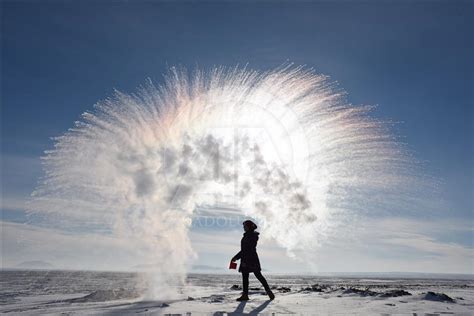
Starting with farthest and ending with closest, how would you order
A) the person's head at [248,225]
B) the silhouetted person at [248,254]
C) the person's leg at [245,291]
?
the person's head at [248,225], the silhouetted person at [248,254], the person's leg at [245,291]

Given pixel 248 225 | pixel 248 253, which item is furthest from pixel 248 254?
pixel 248 225

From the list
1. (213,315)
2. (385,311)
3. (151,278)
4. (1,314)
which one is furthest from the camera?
(151,278)

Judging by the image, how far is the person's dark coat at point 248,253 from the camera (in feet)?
38.4

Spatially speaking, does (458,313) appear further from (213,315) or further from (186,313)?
(186,313)

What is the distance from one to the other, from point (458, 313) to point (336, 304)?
120 inches

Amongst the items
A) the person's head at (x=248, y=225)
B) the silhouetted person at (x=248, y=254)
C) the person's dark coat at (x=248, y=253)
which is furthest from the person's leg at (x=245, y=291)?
the person's head at (x=248, y=225)

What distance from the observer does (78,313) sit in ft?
30.7

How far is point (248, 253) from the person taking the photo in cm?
1184

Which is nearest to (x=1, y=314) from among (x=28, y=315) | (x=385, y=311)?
(x=28, y=315)

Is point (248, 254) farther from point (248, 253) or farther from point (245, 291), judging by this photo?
point (245, 291)

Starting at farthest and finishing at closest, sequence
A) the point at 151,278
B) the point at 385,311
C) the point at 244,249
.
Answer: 1. the point at 151,278
2. the point at 244,249
3. the point at 385,311

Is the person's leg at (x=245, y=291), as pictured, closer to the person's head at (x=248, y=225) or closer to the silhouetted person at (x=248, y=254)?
the silhouetted person at (x=248, y=254)

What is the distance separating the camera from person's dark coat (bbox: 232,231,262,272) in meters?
11.7

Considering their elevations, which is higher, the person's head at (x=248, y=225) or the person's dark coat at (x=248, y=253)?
the person's head at (x=248, y=225)
